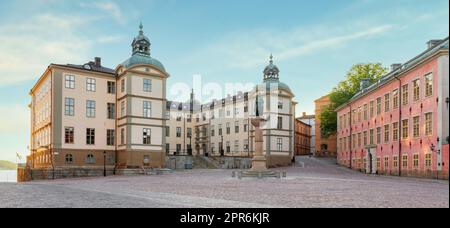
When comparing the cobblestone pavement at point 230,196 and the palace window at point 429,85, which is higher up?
the palace window at point 429,85

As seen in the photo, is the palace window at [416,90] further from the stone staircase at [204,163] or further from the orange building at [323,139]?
the orange building at [323,139]

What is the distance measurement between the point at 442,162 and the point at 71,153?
36.9m

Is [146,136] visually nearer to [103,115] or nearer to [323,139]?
[103,115]

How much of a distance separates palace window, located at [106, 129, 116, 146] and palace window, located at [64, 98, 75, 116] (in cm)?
470

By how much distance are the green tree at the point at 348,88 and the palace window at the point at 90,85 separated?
37.9m

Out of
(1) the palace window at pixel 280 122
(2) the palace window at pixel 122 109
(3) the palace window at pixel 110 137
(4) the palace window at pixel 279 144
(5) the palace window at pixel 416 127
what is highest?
(2) the palace window at pixel 122 109

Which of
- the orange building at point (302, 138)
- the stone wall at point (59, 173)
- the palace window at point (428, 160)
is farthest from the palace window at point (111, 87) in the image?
the orange building at point (302, 138)

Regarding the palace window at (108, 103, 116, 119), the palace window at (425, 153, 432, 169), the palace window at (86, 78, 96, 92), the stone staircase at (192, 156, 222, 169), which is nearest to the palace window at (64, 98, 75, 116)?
the palace window at (86, 78, 96, 92)

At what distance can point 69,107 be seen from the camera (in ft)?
161

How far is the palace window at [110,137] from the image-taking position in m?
51.5

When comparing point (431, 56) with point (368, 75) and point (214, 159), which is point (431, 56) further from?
point (214, 159)

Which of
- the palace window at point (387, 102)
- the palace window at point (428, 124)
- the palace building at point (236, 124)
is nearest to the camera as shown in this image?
the palace window at point (428, 124)

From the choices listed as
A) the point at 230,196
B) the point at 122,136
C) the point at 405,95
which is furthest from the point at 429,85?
the point at 122,136

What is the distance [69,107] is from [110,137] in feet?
19.4
